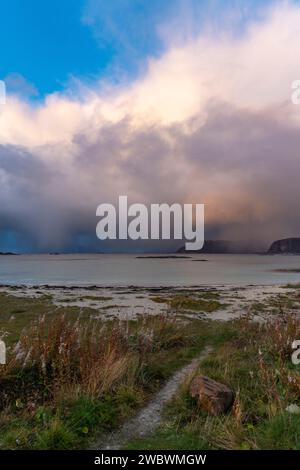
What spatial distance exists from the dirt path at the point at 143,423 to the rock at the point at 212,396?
79 centimetres

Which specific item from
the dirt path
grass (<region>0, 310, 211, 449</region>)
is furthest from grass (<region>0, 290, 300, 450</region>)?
the dirt path

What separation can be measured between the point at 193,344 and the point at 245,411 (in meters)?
5.58

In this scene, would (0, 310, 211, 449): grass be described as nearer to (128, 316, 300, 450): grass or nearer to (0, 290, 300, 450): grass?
(0, 290, 300, 450): grass

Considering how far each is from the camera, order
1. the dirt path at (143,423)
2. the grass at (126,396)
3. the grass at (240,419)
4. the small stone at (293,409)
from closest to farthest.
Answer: the grass at (240,419) < the grass at (126,396) < the dirt path at (143,423) < the small stone at (293,409)

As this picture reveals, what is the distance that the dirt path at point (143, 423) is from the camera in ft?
16.5

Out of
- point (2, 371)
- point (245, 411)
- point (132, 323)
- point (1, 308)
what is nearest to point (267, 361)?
point (245, 411)

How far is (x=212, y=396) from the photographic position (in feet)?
19.4

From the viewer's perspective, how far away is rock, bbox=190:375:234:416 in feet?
19.1

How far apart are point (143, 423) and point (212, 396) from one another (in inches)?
53.8

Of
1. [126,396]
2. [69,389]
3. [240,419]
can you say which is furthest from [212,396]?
[69,389]

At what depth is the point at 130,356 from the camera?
27.1 ft

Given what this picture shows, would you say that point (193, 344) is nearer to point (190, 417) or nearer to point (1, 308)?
point (190, 417)

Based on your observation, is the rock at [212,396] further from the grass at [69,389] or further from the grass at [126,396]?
the grass at [69,389]

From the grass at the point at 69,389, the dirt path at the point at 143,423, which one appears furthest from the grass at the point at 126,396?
the dirt path at the point at 143,423
